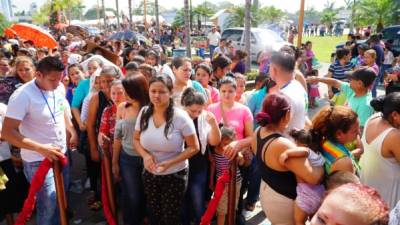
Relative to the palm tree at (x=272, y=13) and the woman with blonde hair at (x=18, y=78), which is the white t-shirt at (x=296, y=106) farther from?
the palm tree at (x=272, y=13)

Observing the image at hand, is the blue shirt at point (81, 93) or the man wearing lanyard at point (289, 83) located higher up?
the man wearing lanyard at point (289, 83)

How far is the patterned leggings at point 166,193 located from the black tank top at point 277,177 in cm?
89

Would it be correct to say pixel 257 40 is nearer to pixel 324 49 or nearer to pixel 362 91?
pixel 324 49

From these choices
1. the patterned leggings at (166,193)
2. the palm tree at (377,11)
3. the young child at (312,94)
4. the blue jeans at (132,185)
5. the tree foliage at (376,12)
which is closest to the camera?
the patterned leggings at (166,193)

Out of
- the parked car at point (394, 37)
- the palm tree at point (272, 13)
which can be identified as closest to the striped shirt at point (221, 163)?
the parked car at point (394, 37)

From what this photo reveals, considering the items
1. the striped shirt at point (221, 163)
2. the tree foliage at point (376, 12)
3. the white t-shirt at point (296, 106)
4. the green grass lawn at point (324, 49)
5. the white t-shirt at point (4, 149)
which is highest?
the tree foliage at point (376, 12)

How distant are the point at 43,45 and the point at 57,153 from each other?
8.82 meters

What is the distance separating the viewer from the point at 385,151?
8.27 ft

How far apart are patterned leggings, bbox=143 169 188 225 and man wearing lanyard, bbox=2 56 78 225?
810 millimetres

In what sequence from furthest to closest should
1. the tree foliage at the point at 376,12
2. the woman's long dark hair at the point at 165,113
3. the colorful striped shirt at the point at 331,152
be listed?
the tree foliage at the point at 376,12, the woman's long dark hair at the point at 165,113, the colorful striped shirt at the point at 331,152

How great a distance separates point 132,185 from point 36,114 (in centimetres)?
110

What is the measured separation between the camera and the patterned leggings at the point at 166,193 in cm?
301

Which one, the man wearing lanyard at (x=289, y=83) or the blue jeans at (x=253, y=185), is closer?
the man wearing lanyard at (x=289, y=83)

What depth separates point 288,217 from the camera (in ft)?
8.06
